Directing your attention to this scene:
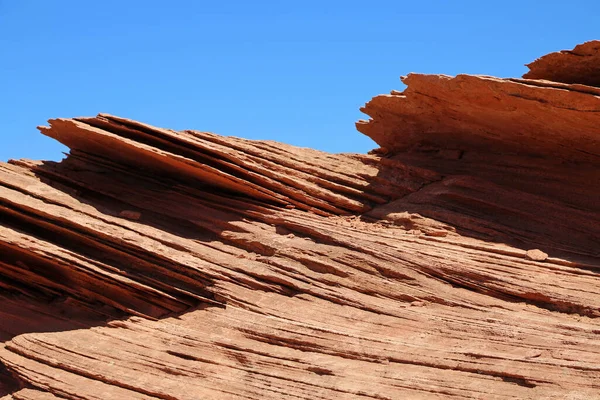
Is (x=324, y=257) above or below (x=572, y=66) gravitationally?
below

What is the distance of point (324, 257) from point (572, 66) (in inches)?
271

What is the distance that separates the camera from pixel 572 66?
16219 millimetres

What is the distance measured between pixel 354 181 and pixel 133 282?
20.3 ft

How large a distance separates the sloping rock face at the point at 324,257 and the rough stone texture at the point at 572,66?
0.11 meters

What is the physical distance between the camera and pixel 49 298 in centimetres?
1780

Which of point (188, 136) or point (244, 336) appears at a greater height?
point (188, 136)

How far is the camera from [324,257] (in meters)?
16.2

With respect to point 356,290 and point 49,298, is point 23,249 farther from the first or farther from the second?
point 356,290

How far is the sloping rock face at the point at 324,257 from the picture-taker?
13.3 m

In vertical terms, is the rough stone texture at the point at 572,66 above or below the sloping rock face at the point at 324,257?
above

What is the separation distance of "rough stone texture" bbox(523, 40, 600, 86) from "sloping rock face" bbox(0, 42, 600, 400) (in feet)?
0.35

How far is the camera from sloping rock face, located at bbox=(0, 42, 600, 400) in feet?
43.5

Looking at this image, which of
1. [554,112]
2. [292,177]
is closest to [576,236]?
[554,112]

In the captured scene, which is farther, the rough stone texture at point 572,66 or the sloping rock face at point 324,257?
the rough stone texture at point 572,66
